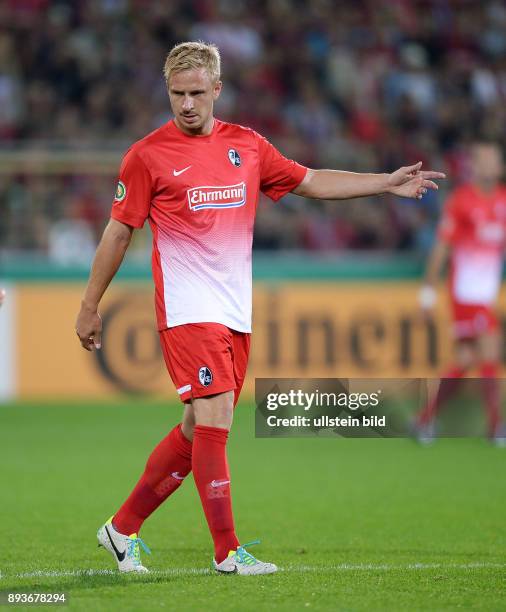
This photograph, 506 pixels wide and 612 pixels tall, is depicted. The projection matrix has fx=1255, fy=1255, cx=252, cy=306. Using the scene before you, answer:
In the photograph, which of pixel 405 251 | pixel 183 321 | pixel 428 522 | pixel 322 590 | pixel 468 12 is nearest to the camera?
pixel 322 590

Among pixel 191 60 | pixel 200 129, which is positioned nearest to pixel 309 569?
pixel 200 129

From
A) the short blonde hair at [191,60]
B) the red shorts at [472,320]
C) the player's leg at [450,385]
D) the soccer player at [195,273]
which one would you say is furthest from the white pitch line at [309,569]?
the red shorts at [472,320]

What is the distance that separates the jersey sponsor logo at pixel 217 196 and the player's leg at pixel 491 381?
19.5 ft

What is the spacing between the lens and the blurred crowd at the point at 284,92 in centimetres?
1488

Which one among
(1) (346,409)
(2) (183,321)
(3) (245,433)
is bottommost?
(3) (245,433)

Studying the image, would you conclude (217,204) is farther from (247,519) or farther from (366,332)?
(366,332)

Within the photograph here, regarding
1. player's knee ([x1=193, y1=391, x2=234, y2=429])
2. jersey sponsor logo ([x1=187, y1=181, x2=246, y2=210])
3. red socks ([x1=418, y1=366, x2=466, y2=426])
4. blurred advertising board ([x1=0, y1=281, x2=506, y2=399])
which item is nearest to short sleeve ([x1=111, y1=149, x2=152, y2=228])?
jersey sponsor logo ([x1=187, y1=181, x2=246, y2=210])

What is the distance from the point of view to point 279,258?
47.4ft

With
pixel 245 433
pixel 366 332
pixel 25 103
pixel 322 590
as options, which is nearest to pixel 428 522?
pixel 322 590

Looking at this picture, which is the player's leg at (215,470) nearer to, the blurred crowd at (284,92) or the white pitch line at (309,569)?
the white pitch line at (309,569)

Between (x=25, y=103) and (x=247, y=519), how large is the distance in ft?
32.9

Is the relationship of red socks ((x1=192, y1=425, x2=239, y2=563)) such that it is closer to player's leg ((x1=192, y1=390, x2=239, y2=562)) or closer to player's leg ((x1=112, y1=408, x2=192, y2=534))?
player's leg ((x1=192, y1=390, x2=239, y2=562))

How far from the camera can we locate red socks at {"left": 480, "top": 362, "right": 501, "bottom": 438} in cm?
1105

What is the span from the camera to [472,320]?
11188 millimetres
